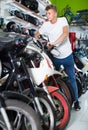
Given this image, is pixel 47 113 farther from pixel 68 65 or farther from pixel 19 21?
pixel 19 21

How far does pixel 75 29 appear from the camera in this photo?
8.19 metres

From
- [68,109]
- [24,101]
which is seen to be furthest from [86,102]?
[24,101]

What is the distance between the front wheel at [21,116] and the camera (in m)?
2.09

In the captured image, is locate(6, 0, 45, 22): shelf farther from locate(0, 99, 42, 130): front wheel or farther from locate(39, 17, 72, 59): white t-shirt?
locate(0, 99, 42, 130): front wheel

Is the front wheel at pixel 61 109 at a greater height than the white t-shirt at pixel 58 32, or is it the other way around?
the white t-shirt at pixel 58 32

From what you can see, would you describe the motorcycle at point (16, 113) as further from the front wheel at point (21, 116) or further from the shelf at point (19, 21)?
the shelf at point (19, 21)

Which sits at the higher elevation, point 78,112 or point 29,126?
point 29,126

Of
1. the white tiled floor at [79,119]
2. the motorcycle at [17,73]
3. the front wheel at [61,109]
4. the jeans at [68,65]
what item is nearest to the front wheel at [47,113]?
the motorcycle at [17,73]

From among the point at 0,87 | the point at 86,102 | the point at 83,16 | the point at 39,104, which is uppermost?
the point at 83,16

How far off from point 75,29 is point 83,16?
1.92 ft

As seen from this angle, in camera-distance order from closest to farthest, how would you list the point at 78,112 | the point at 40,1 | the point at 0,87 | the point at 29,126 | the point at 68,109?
the point at 29,126
the point at 0,87
the point at 68,109
the point at 78,112
the point at 40,1

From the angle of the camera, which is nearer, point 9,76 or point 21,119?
point 21,119

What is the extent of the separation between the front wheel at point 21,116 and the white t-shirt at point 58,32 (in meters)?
1.69

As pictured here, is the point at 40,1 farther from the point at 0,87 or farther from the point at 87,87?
the point at 0,87
